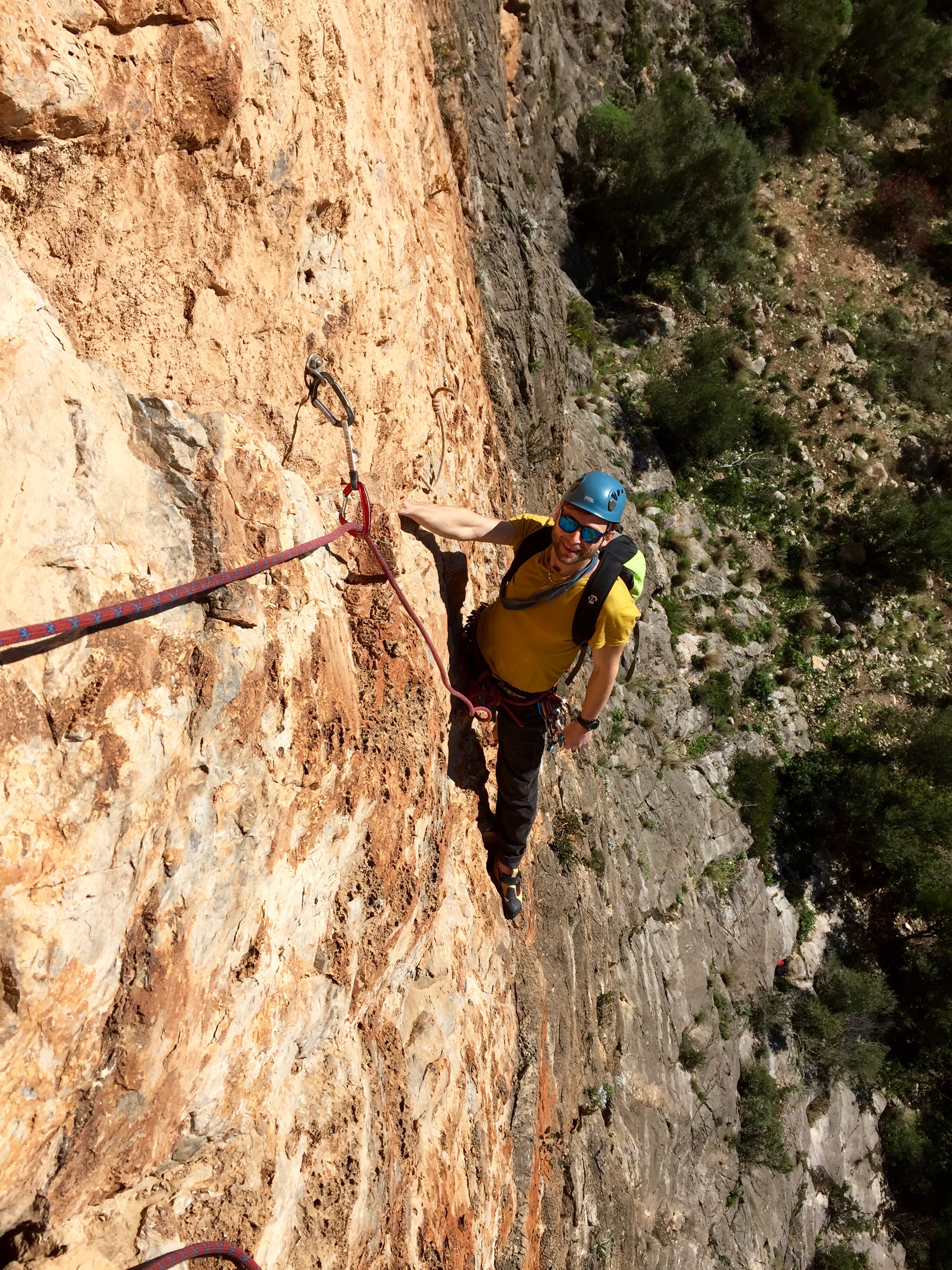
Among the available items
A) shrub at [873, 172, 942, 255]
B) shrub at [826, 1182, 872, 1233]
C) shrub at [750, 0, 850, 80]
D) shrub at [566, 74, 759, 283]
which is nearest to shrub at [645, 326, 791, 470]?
shrub at [566, 74, 759, 283]

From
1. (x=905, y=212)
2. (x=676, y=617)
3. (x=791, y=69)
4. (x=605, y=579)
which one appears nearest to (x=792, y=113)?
(x=791, y=69)

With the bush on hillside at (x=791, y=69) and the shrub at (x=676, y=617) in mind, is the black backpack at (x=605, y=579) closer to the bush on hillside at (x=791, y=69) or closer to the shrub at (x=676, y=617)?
the shrub at (x=676, y=617)

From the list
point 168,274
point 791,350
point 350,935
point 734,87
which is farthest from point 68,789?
point 734,87

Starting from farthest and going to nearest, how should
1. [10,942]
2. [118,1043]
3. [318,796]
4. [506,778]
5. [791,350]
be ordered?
[791,350] < [506,778] < [318,796] < [118,1043] < [10,942]

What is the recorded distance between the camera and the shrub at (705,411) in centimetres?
1418

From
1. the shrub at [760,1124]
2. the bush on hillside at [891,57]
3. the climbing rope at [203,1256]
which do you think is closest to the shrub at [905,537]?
the shrub at [760,1124]

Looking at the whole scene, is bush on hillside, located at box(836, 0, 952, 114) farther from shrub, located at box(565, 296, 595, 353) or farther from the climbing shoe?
the climbing shoe

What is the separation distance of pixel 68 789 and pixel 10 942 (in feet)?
1.30

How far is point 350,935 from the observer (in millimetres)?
3322

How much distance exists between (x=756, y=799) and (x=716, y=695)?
6.13 ft

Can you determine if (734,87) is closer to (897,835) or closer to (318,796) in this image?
(897,835)

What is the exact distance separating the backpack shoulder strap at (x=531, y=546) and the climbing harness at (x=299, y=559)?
599 millimetres

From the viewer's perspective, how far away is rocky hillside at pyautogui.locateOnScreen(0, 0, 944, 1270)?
2193 mm

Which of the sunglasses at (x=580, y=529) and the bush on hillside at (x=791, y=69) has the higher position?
the bush on hillside at (x=791, y=69)
